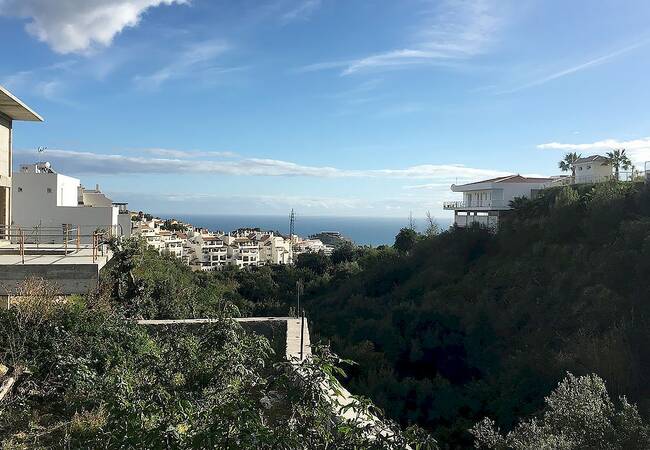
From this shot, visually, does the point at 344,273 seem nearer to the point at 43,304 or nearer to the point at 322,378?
the point at 43,304

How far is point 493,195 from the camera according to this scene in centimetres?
3772

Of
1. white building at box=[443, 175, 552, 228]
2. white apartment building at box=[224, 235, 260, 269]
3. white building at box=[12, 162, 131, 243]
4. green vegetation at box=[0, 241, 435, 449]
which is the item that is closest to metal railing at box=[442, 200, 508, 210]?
white building at box=[443, 175, 552, 228]

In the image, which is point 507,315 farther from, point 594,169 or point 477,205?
point 594,169

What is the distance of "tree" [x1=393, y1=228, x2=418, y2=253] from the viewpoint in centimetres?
3513

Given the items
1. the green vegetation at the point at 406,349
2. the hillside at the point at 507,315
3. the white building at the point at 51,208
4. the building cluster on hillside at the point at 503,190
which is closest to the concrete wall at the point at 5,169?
the green vegetation at the point at 406,349

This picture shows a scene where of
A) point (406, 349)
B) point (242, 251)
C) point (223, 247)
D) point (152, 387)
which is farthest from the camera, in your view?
point (223, 247)

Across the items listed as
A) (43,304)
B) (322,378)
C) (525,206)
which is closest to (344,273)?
(525,206)

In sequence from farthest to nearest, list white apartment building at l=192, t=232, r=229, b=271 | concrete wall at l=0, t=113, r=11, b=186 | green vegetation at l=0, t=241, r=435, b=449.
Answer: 1. white apartment building at l=192, t=232, r=229, b=271
2. concrete wall at l=0, t=113, r=11, b=186
3. green vegetation at l=0, t=241, r=435, b=449

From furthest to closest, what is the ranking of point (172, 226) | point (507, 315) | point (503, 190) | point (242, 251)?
point (172, 226) < point (242, 251) < point (503, 190) < point (507, 315)

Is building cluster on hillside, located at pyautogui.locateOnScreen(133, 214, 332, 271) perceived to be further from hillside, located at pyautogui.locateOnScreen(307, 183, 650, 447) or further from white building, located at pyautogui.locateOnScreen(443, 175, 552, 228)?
hillside, located at pyautogui.locateOnScreen(307, 183, 650, 447)

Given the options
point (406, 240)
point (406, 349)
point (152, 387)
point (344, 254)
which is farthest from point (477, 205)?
point (152, 387)

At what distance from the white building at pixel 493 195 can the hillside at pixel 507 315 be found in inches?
255

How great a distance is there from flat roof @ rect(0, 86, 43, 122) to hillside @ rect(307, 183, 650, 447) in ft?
38.8

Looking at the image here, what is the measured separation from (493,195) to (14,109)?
1232 inches
